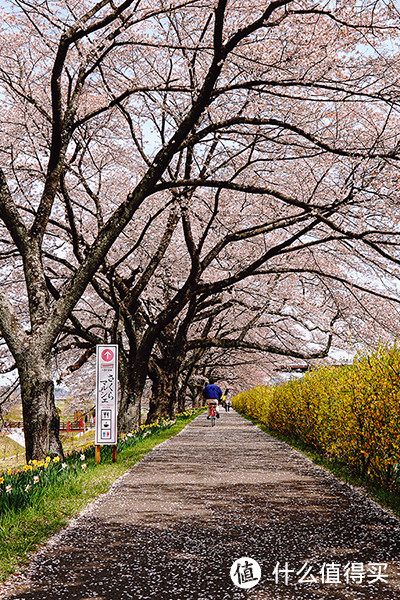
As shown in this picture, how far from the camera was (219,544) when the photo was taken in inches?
168

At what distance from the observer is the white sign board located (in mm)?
8227

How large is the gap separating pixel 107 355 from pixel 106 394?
1.92 feet

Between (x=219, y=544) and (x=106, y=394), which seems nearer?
(x=219, y=544)

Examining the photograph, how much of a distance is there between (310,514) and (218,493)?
1358mm

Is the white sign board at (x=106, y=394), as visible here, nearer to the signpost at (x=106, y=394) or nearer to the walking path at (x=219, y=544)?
the signpost at (x=106, y=394)

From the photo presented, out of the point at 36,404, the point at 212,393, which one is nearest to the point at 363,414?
the point at 36,404

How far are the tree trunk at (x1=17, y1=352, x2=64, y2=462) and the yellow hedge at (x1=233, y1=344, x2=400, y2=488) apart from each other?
13.2 feet

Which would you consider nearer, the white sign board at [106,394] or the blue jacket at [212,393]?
the white sign board at [106,394]

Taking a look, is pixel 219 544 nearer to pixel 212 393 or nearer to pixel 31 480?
pixel 31 480

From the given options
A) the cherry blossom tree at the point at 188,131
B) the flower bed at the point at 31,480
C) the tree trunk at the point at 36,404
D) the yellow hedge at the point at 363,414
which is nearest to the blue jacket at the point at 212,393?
the cherry blossom tree at the point at 188,131

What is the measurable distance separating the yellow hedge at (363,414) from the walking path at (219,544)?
1.66 feet

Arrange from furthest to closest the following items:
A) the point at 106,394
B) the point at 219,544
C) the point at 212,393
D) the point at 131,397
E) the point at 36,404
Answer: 1. the point at 212,393
2. the point at 131,397
3. the point at 106,394
4. the point at 36,404
5. the point at 219,544

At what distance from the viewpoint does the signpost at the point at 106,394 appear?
27.0 feet

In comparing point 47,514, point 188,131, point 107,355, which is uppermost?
point 188,131
